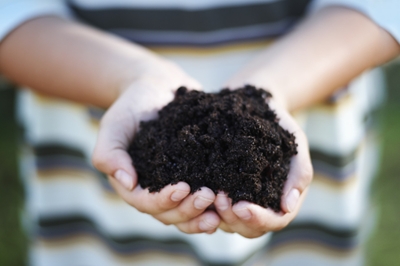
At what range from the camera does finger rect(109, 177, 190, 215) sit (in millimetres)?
1120

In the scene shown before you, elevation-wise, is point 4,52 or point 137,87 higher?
point 137,87

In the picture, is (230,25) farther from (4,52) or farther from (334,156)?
(4,52)

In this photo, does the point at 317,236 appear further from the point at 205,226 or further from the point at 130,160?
the point at 130,160

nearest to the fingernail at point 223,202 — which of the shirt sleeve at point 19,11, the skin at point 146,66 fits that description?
the skin at point 146,66

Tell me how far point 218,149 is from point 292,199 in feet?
0.80

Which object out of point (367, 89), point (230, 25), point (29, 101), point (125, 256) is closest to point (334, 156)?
point (367, 89)

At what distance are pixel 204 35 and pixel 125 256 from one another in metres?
0.94

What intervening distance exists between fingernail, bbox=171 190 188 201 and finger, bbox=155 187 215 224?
0.02m

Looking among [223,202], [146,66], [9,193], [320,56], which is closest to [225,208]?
[223,202]

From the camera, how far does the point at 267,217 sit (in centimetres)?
114

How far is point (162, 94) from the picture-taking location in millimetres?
1406

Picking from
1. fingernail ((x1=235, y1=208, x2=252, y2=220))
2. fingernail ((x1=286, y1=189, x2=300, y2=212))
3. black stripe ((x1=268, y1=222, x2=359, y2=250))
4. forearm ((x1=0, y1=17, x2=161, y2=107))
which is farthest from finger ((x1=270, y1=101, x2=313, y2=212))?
black stripe ((x1=268, y1=222, x2=359, y2=250))

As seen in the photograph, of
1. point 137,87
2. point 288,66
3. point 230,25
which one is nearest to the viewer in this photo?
point 137,87

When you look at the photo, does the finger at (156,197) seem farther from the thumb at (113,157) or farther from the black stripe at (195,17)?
the black stripe at (195,17)
